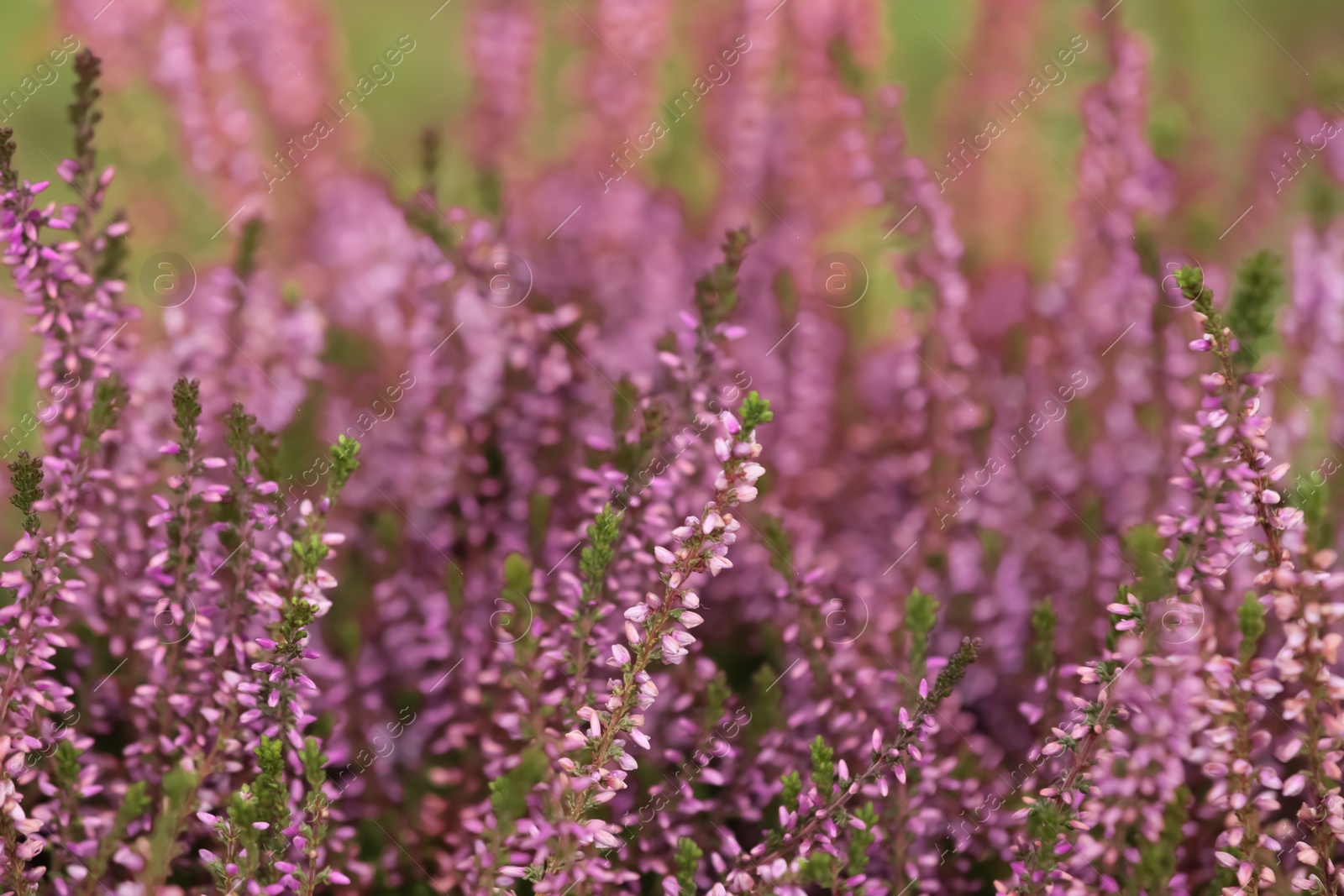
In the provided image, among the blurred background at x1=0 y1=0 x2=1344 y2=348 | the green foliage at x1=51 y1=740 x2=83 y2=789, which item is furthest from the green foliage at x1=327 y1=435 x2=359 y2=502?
the blurred background at x1=0 y1=0 x2=1344 y2=348

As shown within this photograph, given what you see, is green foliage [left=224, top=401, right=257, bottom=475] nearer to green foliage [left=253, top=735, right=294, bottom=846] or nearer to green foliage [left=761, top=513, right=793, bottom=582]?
green foliage [left=253, top=735, right=294, bottom=846]

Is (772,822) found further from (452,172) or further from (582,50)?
(452,172)

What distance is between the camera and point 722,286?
3.84ft

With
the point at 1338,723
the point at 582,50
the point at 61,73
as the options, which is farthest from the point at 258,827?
the point at 61,73

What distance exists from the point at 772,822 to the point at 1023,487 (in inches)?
27.9

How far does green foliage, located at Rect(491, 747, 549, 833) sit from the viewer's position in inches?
33.6

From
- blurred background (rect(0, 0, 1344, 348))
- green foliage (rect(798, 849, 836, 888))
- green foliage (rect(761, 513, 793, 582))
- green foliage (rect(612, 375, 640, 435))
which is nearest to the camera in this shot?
green foliage (rect(798, 849, 836, 888))

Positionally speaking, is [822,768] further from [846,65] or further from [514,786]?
[846,65]

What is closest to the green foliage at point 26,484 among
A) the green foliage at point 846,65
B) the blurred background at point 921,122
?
the blurred background at point 921,122

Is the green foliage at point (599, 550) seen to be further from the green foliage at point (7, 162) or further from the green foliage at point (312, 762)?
the green foliage at point (7, 162)

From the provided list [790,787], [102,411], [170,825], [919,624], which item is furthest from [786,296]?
[170,825]

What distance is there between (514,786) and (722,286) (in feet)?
1.84

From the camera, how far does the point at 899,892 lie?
3.53ft

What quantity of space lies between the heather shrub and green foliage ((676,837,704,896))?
0.06 m
